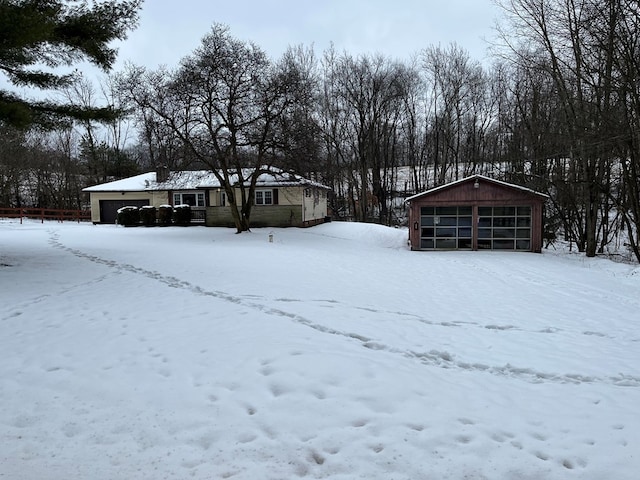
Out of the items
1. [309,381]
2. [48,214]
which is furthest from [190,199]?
[309,381]

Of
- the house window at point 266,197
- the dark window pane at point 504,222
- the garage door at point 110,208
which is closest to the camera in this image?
the dark window pane at point 504,222

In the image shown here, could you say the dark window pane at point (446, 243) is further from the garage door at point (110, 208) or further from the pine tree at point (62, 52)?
the garage door at point (110, 208)

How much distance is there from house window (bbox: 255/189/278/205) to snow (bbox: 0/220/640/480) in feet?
63.7

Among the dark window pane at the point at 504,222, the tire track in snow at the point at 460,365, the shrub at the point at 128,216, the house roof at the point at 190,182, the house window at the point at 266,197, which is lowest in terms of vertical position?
the tire track in snow at the point at 460,365

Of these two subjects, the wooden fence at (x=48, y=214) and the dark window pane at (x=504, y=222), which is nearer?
the dark window pane at (x=504, y=222)

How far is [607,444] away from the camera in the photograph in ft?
11.1

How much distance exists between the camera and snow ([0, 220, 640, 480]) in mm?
3107

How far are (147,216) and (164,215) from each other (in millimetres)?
1160

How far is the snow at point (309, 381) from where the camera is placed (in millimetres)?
3107

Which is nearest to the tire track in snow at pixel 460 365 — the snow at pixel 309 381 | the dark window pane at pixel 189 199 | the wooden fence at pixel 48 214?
the snow at pixel 309 381

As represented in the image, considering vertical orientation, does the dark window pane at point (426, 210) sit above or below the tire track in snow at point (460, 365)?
above

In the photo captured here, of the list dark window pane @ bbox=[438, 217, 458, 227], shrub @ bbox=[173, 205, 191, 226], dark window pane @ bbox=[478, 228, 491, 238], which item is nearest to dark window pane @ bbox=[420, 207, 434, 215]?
dark window pane @ bbox=[438, 217, 458, 227]

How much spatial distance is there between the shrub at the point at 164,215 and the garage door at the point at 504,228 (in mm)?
20358

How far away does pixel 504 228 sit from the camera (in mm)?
20016
